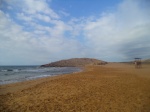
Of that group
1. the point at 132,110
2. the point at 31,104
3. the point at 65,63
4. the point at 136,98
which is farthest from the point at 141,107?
the point at 65,63

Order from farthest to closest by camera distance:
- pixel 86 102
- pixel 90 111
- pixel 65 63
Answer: pixel 65 63, pixel 86 102, pixel 90 111

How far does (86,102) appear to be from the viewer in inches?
300

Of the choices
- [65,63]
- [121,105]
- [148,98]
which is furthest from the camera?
[65,63]

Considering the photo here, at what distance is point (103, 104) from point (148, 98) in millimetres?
2550

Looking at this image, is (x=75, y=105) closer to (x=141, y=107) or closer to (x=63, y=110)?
(x=63, y=110)

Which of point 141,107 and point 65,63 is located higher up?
point 65,63

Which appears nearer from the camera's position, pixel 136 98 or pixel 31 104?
pixel 31 104

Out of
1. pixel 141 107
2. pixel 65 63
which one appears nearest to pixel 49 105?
pixel 141 107

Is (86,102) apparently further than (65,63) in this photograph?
No

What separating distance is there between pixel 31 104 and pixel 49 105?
86 centimetres

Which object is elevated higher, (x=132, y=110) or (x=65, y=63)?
(x=65, y=63)

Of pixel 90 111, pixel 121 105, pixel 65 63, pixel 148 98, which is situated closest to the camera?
pixel 90 111

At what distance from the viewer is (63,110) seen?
6.58 metres

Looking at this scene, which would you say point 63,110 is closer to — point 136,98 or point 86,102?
point 86,102
